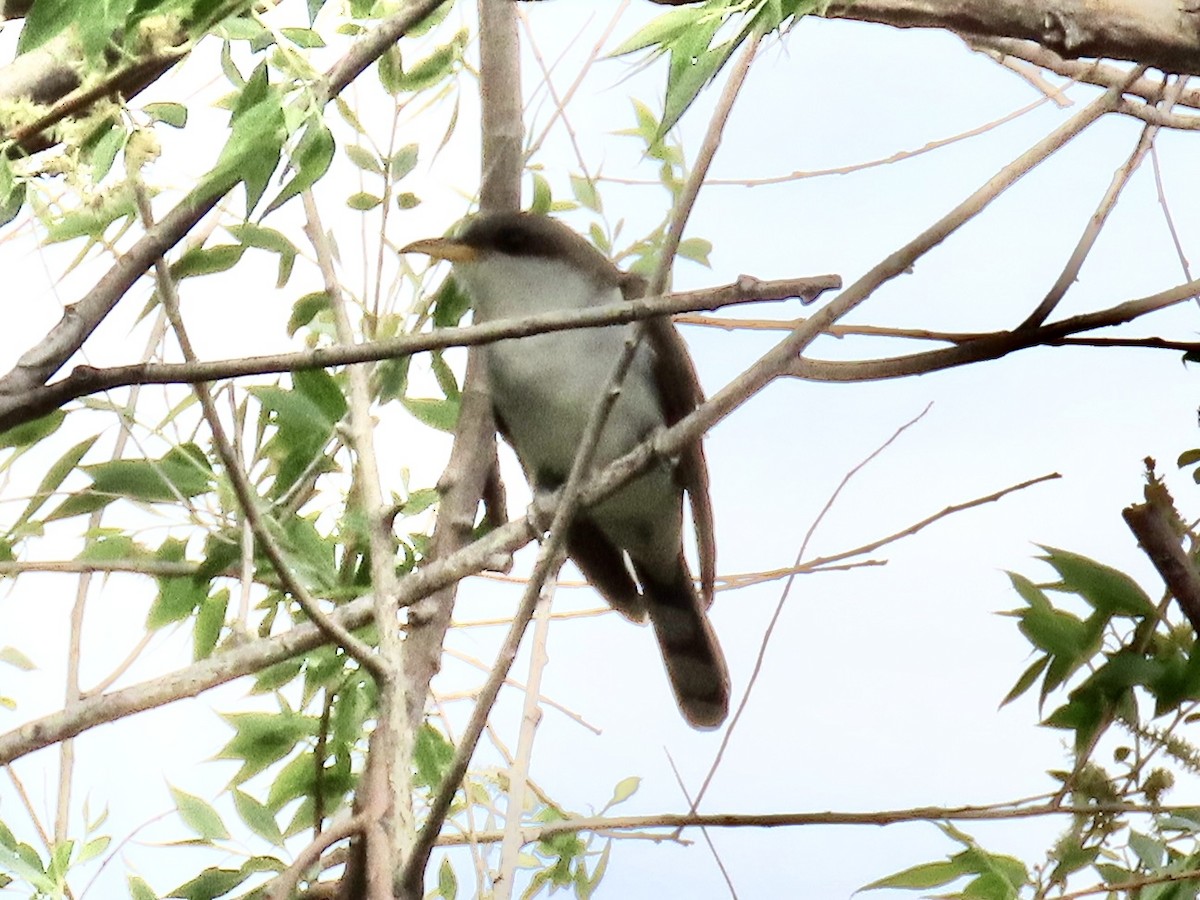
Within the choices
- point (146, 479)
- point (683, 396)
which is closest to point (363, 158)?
point (146, 479)

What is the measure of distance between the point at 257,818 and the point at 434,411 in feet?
1.52

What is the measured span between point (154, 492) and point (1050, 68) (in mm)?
1013

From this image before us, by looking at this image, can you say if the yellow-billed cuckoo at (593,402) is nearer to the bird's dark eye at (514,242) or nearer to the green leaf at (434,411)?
the bird's dark eye at (514,242)

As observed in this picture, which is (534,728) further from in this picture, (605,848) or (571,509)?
(605,848)

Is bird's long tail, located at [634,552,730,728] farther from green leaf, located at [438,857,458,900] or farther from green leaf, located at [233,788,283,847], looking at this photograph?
green leaf, located at [233,788,283,847]

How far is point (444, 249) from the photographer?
170cm

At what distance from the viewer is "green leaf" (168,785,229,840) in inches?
52.5

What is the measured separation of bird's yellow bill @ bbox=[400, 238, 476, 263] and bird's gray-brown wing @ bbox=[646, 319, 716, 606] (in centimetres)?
25

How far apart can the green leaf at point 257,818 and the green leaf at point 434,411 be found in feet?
1.43

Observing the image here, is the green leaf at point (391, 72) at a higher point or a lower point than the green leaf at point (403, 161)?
higher

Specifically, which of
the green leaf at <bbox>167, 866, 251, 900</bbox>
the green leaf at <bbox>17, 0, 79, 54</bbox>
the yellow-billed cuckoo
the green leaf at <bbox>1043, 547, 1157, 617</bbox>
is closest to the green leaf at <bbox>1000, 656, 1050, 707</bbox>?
the green leaf at <bbox>1043, 547, 1157, 617</bbox>

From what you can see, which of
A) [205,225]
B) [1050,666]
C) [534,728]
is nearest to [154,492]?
[205,225]

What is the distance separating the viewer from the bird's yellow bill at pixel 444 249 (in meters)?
1.69

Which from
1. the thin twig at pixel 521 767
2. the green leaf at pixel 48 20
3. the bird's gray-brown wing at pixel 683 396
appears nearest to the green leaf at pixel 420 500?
the thin twig at pixel 521 767
